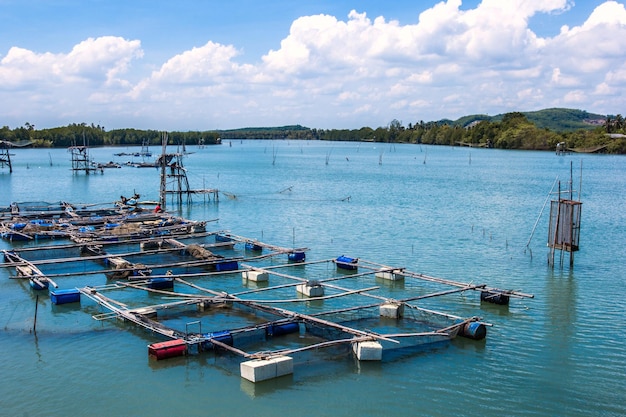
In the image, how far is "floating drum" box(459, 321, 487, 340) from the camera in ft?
58.1

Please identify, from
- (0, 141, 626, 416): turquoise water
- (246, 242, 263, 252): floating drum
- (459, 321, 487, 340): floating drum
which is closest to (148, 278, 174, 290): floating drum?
(0, 141, 626, 416): turquoise water

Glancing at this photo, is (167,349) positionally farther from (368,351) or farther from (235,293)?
(235,293)

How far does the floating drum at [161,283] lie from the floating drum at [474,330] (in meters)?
11.1

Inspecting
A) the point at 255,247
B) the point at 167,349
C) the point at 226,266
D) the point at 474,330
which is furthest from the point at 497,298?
the point at 255,247

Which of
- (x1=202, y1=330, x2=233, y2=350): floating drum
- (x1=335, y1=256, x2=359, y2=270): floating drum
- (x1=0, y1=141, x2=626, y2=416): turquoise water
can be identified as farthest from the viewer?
(x1=335, y1=256, x2=359, y2=270): floating drum

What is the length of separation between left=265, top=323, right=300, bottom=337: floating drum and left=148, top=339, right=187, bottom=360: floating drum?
2.48 metres

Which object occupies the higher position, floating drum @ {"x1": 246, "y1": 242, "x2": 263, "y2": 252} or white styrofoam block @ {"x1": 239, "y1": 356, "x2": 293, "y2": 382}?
floating drum @ {"x1": 246, "y1": 242, "x2": 263, "y2": 252}

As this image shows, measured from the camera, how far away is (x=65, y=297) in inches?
823

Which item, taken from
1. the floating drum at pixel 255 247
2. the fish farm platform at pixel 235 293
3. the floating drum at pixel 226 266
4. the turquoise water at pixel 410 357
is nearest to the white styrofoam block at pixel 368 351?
the fish farm platform at pixel 235 293

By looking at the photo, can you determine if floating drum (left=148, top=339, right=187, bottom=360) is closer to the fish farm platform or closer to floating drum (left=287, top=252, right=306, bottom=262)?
the fish farm platform

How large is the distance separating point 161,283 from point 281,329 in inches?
283

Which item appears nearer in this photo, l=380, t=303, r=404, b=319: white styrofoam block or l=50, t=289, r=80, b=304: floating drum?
l=380, t=303, r=404, b=319: white styrofoam block

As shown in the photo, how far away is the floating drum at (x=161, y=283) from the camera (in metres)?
22.7

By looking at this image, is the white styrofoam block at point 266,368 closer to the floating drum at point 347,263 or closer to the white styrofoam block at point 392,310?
the white styrofoam block at point 392,310
